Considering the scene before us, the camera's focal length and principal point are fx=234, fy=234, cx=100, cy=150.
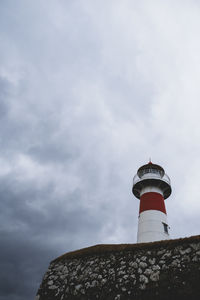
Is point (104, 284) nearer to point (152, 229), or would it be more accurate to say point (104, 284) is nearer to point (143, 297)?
point (143, 297)

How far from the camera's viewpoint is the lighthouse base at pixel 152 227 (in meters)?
15.3

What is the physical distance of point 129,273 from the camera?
8383 mm

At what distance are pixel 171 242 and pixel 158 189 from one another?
991 centimetres

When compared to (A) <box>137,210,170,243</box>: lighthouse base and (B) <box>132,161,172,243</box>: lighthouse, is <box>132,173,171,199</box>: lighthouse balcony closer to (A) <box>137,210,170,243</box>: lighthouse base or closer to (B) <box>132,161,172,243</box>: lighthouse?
(B) <box>132,161,172,243</box>: lighthouse

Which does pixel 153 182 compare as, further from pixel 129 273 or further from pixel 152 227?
pixel 129 273

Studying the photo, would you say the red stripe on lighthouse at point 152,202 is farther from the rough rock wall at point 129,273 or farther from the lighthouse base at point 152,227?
the rough rock wall at point 129,273

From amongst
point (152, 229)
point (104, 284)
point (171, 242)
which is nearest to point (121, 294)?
point (104, 284)

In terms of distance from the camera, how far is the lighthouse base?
15.3m

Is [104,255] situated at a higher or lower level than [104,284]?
higher

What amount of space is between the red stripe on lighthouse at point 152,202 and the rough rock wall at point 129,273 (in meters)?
7.48

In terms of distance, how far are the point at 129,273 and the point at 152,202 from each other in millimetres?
9098

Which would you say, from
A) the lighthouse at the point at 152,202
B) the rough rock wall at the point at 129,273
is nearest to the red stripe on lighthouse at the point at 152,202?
the lighthouse at the point at 152,202

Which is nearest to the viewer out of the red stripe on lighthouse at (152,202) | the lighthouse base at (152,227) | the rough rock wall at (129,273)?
the rough rock wall at (129,273)

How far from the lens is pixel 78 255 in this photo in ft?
34.1
